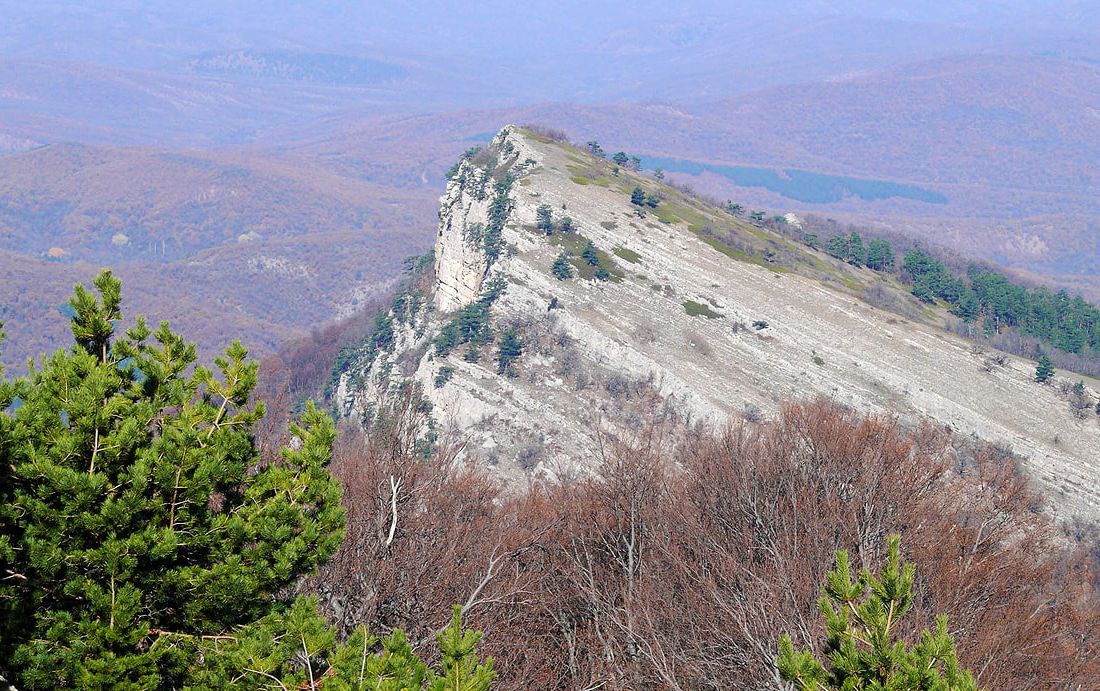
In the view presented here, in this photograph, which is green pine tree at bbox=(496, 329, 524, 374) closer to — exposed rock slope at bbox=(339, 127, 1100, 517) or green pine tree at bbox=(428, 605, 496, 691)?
exposed rock slope at bbox=(339, 127, 1100, 517)

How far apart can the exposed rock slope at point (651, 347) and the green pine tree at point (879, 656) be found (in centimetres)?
3419

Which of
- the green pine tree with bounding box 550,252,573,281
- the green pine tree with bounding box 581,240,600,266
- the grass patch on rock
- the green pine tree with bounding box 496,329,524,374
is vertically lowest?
the green pine tree with bounding box 496,329,524,374

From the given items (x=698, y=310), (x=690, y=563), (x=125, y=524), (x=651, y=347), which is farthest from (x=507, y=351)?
(x=125, y=524)

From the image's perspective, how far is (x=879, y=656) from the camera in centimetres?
694

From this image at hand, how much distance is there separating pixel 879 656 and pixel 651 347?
4535 centimetres

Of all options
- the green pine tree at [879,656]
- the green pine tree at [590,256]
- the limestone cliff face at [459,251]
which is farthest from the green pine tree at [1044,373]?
the green pine tree at [879,656]

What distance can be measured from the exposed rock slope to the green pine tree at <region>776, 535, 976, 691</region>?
34.2m

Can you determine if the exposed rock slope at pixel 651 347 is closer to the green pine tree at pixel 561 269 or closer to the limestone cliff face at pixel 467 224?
the limestone cliff face at pixel 467 224

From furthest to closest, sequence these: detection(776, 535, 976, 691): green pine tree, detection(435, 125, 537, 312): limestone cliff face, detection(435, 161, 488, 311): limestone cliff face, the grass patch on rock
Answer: detection(435, 125, 537, 312): limestone cliff face → detection(435, 161, 488, 311): limestone cliff face → the grass patch on rock → detection(776, 535, 976, 691): green pine tree

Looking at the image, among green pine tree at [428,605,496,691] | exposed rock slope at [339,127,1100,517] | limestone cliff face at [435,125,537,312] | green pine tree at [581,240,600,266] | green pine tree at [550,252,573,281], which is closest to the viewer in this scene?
green pine tree at [428,605,496,691]

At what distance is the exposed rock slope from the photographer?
4700 cm

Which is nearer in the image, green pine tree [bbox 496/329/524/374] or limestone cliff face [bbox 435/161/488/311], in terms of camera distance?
green pine tree [bbox 496/329/524/374]

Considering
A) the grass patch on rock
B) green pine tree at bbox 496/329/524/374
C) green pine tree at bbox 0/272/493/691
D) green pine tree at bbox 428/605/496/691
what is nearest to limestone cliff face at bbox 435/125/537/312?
green pine tree at bbox 496/329/524/374

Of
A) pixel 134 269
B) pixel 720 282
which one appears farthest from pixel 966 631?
pixel 134 269
